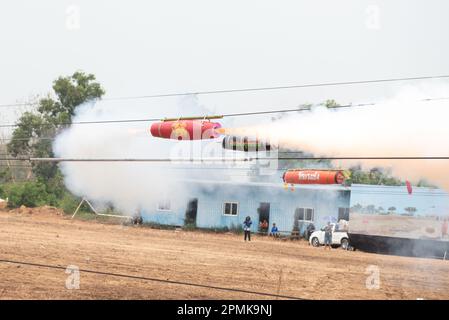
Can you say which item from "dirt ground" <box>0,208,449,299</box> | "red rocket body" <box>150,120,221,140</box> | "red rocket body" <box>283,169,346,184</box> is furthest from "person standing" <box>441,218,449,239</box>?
"red rocket body" <box>150,120,221,140</box>

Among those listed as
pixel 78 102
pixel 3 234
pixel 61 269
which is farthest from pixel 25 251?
pixel 78 102

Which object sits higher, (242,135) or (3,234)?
(242,135)

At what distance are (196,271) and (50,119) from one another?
3829 centimetres

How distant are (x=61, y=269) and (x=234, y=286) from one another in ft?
20.2

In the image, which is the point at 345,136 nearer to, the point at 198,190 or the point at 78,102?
the point at 198,190

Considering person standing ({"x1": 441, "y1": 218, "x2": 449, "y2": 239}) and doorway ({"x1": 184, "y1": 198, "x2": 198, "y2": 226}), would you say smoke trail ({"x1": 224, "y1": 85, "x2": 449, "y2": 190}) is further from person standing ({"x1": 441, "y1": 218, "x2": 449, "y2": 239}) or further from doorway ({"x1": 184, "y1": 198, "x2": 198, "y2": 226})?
doorway ({"x1": 184, "y1": 198, "x2": 198, "y2": 226})

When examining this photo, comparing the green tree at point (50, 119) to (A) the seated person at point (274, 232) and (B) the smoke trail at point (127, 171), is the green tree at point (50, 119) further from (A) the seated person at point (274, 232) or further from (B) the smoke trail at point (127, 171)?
(A) the seated person at point (274, 232)

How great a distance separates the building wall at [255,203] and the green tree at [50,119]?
43.7 ft

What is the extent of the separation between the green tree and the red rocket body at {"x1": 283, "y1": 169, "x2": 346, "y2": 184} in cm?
2408

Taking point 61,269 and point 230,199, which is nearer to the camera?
point 61,269

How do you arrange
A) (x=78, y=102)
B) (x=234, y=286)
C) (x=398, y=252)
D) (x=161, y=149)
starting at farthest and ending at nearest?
1. (x=78, y=102)
2. (x=161, y=149)
3. (x=398, y=252)
4. (x=234, y=286)

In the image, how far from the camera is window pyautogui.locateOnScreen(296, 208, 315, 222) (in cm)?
4385

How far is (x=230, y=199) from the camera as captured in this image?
46.8 meters
